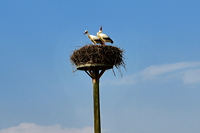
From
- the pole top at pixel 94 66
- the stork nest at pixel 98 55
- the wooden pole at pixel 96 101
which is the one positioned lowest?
the wooden pole at pixel 96 101

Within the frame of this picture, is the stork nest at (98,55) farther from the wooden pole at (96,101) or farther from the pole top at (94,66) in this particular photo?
the wooden pole at (96,101)

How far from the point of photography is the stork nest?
14234 mm

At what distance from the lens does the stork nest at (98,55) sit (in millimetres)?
14234

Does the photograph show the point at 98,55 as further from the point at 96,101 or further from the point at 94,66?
the point at 96,101

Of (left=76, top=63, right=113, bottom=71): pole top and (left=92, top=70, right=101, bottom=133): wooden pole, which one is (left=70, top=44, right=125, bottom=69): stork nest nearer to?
(left=76, top=63, right=113, bottom=71): pole top

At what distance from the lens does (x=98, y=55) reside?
46.6 feet

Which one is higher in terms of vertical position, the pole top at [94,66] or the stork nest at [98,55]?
the stork nest at [98,55]

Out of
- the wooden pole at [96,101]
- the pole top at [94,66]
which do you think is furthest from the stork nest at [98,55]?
the wooden pole at [96,101]

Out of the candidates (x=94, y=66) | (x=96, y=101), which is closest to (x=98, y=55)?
(x=94, y=66)

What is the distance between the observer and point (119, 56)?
14.8m

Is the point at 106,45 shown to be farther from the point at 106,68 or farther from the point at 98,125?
the point at 98,125

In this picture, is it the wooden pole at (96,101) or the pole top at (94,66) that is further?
the pole top at (94,66)

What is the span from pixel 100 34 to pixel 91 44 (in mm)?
784

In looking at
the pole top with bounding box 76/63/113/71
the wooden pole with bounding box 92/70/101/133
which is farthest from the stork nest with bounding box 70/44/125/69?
the wooden pole with bounding box 92/70/101/133
